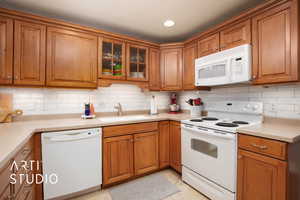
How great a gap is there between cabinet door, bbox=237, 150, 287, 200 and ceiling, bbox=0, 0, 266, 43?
183 cm

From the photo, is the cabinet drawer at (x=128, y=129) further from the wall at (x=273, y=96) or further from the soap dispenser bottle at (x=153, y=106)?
the wall at (x=273, y=96)

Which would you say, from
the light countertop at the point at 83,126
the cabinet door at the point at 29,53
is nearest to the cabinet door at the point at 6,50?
the cabinet door at the point at 29,53

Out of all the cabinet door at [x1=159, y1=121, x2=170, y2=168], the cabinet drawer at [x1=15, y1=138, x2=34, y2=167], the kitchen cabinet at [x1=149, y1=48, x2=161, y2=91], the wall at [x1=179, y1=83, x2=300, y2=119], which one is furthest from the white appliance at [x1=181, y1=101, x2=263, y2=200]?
the cabinet drawer at [x1=15, y1=138, x2=34, y2=167]

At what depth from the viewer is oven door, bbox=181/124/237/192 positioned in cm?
148

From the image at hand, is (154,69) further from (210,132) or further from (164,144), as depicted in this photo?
(210,132)

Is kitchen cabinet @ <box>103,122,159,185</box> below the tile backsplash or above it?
below

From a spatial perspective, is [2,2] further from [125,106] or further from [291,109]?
[291,109]

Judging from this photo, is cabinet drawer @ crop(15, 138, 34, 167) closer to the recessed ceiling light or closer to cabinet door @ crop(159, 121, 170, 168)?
cabinet door @ crop(159, 121, 170, 168)

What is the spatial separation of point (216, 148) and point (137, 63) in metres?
1.78

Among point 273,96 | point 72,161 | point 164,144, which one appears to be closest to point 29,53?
point 72,161

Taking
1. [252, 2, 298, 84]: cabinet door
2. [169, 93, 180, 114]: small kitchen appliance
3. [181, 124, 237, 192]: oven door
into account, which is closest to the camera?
[252, 2, 298, 84]: cabinet door

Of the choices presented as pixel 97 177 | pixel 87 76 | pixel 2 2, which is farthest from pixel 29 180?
pixel 2 2

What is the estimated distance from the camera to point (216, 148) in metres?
1.63

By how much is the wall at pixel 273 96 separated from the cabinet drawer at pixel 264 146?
676 millimetres
